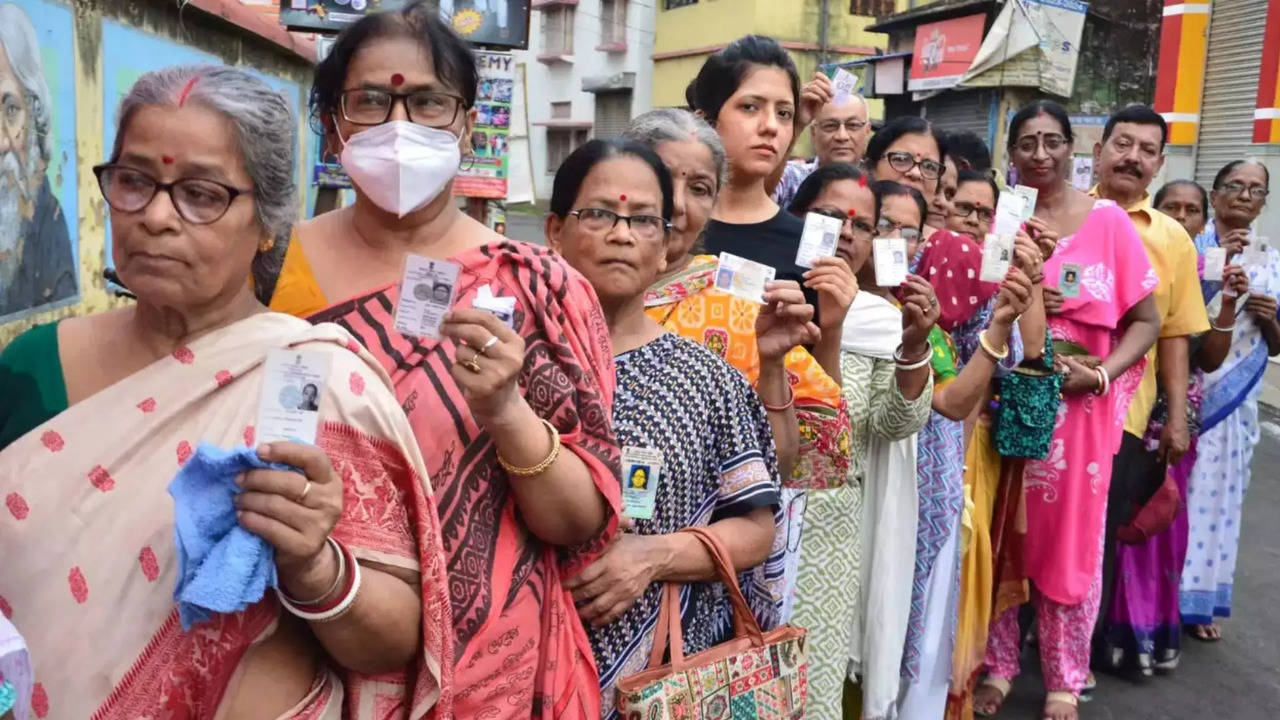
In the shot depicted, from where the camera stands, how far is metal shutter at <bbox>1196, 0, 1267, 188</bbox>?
40.7 feet

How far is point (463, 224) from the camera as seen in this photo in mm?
2051

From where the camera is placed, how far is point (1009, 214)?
140 inches

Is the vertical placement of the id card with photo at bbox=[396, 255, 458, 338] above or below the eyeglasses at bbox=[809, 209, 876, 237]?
below

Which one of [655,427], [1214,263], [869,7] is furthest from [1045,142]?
[869,7]

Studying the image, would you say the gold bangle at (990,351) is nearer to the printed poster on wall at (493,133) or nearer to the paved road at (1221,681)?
the paved road at (1221,681)

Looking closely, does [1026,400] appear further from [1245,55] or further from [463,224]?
[1245,55]

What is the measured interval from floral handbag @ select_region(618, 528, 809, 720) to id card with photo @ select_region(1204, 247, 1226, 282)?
3883 mm

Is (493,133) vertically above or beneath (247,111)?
above

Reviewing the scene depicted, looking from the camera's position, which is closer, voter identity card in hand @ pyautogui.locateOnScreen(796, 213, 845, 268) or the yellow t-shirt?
voter identity card in hand @ pyautogui.locateOnScreen(796, 213, 845, 268)

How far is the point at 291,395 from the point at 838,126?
11.4 feet

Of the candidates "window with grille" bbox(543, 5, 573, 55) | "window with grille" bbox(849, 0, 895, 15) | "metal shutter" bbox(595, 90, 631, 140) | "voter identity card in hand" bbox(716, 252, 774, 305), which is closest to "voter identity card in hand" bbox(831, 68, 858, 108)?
"voter identity card in hand" bbox(716, 252, 774, 305)

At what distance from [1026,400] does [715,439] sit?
232 cm

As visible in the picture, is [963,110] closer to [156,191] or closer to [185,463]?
[156,191]

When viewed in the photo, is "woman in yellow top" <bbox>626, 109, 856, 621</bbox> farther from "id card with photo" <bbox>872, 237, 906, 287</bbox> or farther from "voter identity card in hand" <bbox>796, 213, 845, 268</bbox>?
"id card with photo" <bbox>872, 237, 906, 287</bbox>
